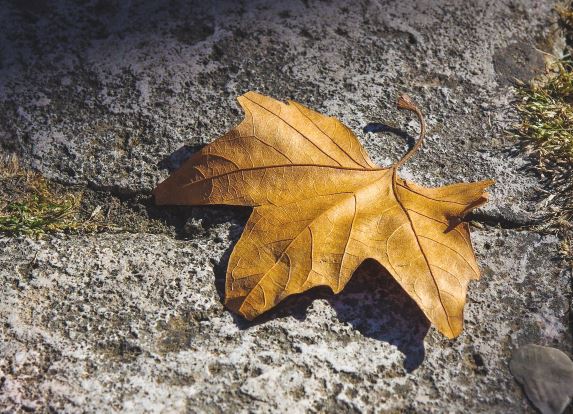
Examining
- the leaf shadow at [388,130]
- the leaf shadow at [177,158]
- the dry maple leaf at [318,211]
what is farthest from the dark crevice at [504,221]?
the leaf shadow at [177,158]

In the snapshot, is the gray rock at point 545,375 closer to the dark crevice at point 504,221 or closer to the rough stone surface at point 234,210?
the rough stone surface at point 234,210

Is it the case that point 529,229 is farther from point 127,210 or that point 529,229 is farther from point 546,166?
point 127,210

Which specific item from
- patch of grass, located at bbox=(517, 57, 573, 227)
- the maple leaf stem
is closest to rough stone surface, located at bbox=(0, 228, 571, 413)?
patch of grass, located at bbox=(517, 57, 573, 227)

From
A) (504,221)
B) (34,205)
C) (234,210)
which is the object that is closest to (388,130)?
(504,221)

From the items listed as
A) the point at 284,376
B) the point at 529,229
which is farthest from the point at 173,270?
the point at 529,229

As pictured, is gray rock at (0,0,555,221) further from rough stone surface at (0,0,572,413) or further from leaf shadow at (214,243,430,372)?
leaf shadow at (214,243,430,372)

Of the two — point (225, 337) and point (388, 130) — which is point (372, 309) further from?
point (388, 130)

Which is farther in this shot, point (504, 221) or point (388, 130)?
point (388, 130)
